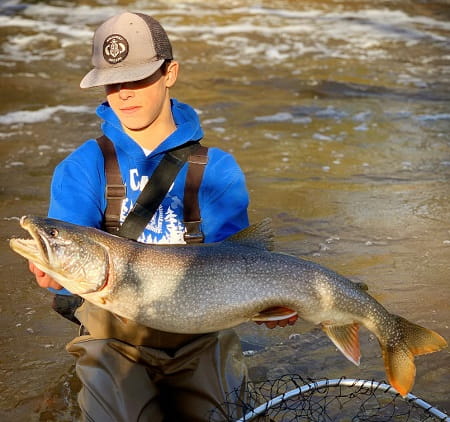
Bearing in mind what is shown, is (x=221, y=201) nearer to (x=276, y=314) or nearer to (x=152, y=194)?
(x=152, y=194)

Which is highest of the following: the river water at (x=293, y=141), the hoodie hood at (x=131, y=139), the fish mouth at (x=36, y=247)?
the hoodie hood at (x=131, y=139)

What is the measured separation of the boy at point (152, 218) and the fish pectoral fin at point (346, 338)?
1.72 feet

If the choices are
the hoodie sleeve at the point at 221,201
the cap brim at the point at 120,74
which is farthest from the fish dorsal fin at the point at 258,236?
the cap brim at the point at 120,74

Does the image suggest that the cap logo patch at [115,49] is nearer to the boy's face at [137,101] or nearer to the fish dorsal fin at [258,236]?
the boy's face at [137,101]

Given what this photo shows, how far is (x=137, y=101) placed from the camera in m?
3.62

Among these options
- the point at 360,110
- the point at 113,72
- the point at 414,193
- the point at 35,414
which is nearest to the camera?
the point at 113,72

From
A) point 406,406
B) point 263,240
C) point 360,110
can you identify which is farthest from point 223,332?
point 360,110

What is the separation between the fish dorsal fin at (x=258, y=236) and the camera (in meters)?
3.26

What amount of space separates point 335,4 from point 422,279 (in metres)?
12.3

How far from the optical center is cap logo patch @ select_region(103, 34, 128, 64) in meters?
3.53

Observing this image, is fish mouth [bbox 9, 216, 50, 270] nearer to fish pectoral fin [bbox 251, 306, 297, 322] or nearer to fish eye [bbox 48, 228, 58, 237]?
fish eye [bbox 48, 228, 58, 237]

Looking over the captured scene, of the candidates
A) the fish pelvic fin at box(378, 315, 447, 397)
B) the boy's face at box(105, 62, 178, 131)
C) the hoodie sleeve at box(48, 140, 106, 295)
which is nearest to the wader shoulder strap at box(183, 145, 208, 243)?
the boy's face at box(105, 62, 178, 131)

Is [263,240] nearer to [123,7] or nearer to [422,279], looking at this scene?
[422,279]

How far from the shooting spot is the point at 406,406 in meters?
3.86
